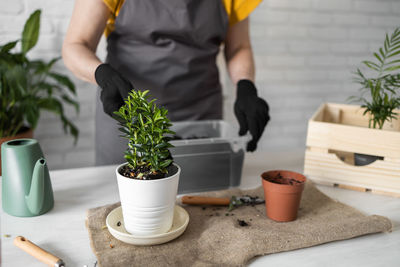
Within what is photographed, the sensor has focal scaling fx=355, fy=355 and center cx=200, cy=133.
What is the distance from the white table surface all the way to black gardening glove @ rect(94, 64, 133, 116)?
0.74 ft

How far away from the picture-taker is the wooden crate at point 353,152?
94 cm

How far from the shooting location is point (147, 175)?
2.17 ft

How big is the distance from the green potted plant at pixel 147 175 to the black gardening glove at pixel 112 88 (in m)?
0.26

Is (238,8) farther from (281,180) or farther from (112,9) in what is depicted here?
(281,180)

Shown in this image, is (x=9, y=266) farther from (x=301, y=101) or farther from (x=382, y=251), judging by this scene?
(x=301, y=101)

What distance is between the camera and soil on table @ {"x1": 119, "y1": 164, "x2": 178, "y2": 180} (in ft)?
2.17

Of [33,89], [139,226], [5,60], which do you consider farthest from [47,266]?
[33,89]

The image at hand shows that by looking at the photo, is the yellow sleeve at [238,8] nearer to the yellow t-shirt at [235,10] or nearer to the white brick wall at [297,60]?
the yellow t-shirt at [235,10]

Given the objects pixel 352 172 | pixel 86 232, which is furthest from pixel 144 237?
pixel 352 172

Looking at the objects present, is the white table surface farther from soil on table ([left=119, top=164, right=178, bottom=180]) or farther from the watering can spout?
soil on table ([left=119, top=164, right=178, bottom=180])

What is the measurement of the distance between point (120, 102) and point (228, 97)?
4.78 ft

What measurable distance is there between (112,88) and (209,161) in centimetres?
32

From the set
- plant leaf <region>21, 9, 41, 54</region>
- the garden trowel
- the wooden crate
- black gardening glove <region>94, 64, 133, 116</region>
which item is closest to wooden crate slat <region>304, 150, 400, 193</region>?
the wooden crate

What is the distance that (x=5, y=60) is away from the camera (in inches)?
59.7
